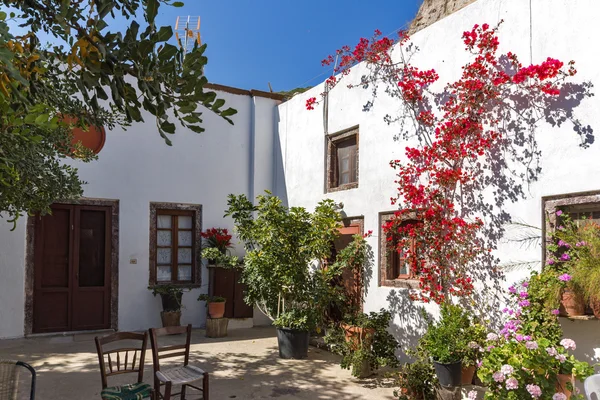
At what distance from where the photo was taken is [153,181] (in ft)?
30.1

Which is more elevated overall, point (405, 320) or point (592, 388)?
point (592, 388)

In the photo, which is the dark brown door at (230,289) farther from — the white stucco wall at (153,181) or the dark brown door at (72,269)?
the dark brown door at (72,269)

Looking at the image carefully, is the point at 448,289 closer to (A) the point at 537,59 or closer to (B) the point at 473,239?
(B) the point at 473,239

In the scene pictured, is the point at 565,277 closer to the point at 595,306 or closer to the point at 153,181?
the point at 595,306

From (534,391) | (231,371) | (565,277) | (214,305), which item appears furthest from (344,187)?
(534,391)

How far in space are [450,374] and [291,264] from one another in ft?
8.38

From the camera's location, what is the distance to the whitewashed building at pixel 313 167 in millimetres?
4800

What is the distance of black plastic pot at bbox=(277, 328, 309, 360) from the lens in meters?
6.95

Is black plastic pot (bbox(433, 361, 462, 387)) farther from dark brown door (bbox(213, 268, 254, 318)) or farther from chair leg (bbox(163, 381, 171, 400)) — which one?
dark brown door (bbox(213, 268, 254, 318))

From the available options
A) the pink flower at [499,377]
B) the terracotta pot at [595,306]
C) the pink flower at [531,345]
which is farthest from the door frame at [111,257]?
the terracotta pot at [595,306]

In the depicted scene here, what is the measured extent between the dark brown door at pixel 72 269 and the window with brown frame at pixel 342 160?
3.87 metres

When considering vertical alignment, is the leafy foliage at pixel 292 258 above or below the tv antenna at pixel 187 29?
below

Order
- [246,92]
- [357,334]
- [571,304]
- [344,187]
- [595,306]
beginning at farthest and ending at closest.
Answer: [246,92], [344,187], [357,334], [571,304], [595,306]

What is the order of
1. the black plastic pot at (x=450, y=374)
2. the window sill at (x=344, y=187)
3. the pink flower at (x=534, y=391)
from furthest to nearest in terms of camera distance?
the window sill at (x=344, y=187) < the black plastic pot at (x=450, y=374) < the pink flower at (x=534, y=391)
